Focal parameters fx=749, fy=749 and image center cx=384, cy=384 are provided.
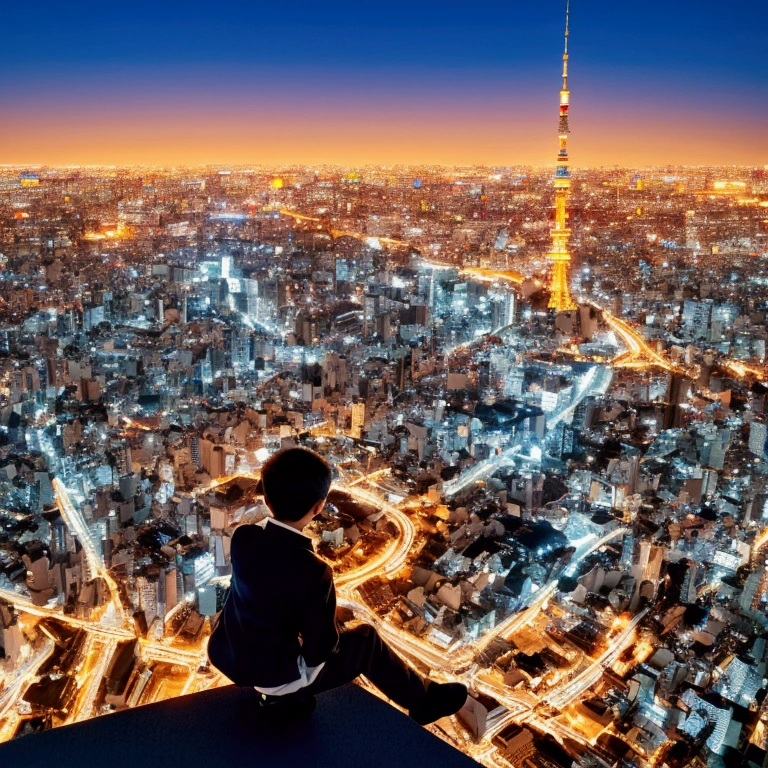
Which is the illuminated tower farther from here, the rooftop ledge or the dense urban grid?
the rooftop ledge

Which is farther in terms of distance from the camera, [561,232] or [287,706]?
[561,232]

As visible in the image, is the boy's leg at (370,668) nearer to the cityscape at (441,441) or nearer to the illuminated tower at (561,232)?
the cityscape at (441,441)

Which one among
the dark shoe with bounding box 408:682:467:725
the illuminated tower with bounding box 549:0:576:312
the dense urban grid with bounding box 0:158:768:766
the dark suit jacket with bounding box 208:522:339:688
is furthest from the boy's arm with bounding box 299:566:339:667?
the illuminated tower with bounding box 549:0:576:312

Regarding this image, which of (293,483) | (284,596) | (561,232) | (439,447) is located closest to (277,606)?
(284,596)

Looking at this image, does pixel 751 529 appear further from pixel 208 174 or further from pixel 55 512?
pixel 208 174

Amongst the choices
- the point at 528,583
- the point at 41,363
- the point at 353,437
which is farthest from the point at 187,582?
the point at 41,363

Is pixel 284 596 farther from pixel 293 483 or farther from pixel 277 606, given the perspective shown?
pixel 293 483

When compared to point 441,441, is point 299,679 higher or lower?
higher
